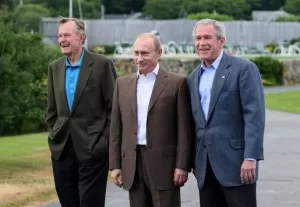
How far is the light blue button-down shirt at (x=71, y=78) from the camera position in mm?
8305

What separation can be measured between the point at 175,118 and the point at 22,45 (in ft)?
37.8

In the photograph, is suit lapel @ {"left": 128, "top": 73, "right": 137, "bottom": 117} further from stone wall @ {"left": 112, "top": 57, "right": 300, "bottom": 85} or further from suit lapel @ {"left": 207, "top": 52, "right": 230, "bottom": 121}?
stone wall @ {"left": 112, "top": 57, "right": 300, "bottom": 85}

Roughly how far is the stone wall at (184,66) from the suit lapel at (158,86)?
30.0m

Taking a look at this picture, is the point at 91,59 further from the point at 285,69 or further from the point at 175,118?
the point at 285,69

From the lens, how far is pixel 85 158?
27.0 ft

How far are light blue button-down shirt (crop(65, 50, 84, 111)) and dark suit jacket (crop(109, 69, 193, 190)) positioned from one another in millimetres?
970

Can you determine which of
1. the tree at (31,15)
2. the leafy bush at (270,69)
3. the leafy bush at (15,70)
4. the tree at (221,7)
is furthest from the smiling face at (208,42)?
the tree at (221,7)

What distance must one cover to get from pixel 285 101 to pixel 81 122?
21912 mm

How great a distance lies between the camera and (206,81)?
7277 millimetres

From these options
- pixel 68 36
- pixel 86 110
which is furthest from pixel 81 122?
pixel 68 36

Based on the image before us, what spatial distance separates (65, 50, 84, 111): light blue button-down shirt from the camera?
8.30m

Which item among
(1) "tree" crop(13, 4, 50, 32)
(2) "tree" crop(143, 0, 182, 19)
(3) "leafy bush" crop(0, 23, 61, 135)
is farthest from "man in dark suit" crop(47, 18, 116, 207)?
(2) "tree" crop(143, 0, 182, 19)

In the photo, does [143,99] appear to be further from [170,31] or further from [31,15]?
[31,15]

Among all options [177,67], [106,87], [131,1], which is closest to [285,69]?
[177,67]
